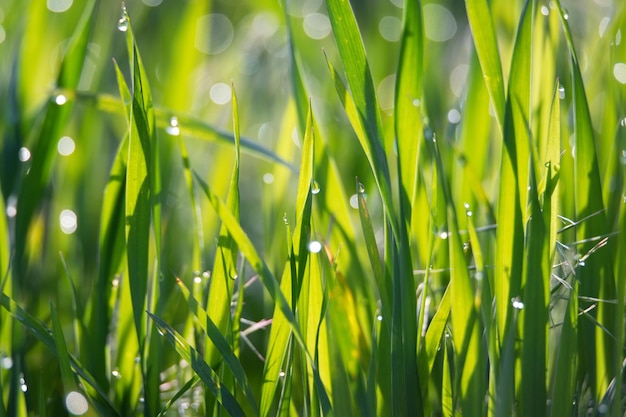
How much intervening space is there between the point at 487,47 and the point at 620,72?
202 millimetres

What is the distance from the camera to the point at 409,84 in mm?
534

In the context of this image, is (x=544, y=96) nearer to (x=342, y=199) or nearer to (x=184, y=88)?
(x=342, y=199)

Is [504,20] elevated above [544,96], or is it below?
above

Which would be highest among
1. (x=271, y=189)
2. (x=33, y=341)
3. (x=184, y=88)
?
(x=184, y=88)

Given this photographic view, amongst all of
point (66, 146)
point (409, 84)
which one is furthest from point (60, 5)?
point (409, 84)

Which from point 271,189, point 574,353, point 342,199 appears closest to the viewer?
point 574,353

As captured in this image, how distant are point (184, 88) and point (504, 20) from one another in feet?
1.51

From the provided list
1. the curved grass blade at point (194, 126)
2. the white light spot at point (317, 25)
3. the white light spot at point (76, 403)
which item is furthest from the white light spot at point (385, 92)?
the white light spot at point (76, 403)

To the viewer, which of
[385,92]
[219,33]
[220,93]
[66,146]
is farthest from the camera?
[219,33]

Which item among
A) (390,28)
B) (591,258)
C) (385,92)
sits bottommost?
(591,258)

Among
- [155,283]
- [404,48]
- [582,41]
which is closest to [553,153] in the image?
[404,48]

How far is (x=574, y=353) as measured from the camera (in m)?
0.47

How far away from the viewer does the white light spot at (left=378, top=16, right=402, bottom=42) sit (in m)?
1.32

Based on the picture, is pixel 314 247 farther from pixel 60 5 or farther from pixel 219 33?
pixel 219 33
